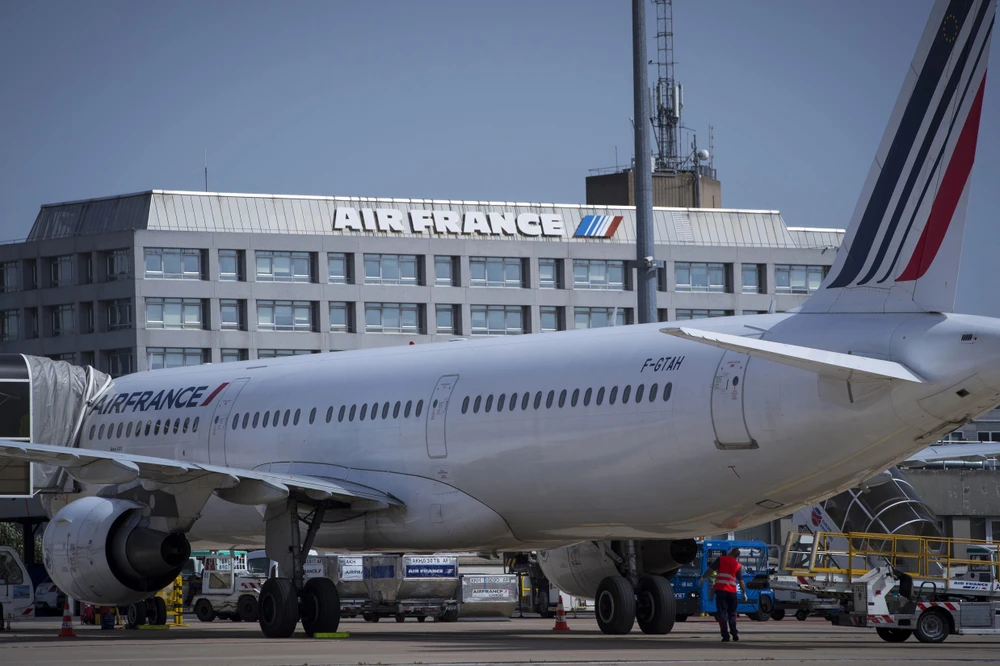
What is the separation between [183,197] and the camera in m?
74.1

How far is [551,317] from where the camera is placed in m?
79.3

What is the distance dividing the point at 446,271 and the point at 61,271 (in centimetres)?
1891

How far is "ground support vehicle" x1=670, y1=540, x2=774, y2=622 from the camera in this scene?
1316 inches

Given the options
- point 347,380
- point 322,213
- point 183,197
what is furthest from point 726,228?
point 347,380

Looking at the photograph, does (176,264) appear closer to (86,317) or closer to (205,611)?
(86,317)

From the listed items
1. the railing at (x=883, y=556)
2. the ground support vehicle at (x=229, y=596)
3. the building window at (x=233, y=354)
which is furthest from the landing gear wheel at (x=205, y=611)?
the building window at (x=233, y=354)

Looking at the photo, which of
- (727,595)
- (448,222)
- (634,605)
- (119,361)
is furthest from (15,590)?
(448,222)

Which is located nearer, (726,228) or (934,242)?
(934,242)

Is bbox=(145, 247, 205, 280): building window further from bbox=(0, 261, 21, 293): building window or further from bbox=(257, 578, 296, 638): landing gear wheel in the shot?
bbox=(257, 578, 296, 638): landing gear wheel

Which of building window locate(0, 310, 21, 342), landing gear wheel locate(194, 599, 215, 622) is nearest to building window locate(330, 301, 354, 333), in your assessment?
building window locate(0, 310, 21, 342)

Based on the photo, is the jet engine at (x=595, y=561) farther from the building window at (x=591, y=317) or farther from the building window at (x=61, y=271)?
the building window at (x=61, y=271)

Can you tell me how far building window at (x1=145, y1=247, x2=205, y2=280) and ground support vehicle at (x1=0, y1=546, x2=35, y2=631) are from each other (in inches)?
1731

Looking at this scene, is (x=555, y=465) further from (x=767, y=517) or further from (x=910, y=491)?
(x=910, y=491)

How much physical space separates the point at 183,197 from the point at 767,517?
5786cm
